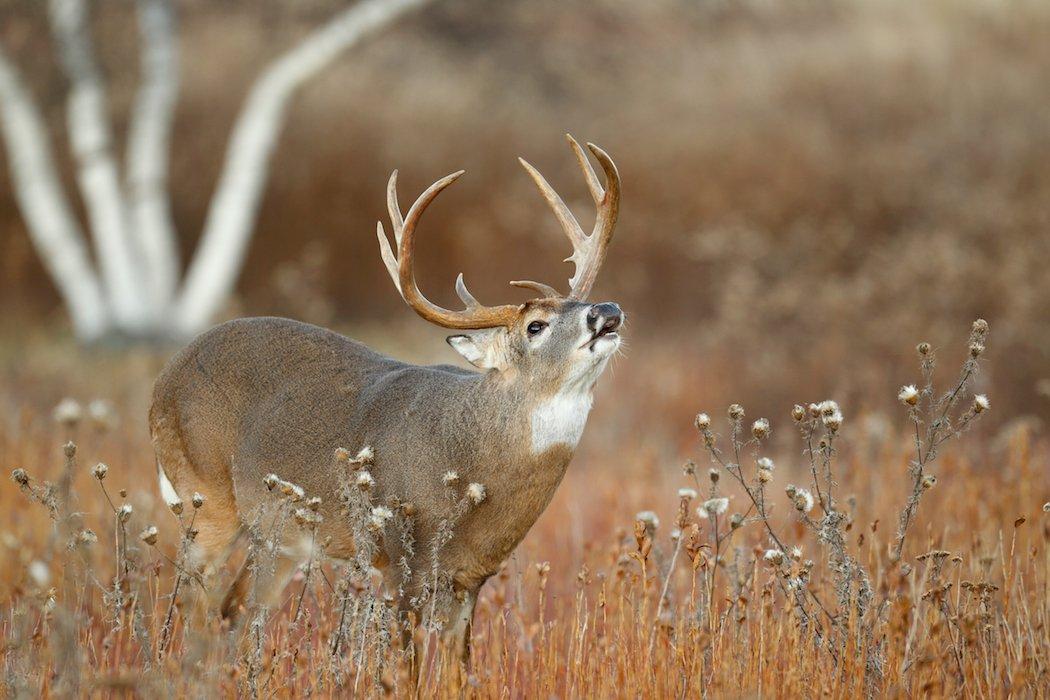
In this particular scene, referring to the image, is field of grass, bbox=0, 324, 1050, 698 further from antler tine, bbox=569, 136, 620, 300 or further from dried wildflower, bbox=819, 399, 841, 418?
antler tine, bbox=569, 136, 620, 300

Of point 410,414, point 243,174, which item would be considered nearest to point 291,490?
point 410,414

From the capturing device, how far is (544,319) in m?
4.63

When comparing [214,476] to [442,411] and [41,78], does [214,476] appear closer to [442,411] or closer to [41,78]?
[442,411]

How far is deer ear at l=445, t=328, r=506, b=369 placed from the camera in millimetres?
4734

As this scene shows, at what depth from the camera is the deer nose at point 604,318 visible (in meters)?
4.41

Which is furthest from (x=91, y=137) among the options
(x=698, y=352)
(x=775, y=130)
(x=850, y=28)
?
(x=850, y=28)

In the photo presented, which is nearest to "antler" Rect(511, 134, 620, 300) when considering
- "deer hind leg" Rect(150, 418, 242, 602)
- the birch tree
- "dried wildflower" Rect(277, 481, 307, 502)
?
"dried wildflower" Rect(277, 481, 307, 502)

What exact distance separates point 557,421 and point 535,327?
12.7 inches

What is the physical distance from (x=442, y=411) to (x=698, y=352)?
7634 millimetres

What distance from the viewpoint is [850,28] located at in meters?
21.6

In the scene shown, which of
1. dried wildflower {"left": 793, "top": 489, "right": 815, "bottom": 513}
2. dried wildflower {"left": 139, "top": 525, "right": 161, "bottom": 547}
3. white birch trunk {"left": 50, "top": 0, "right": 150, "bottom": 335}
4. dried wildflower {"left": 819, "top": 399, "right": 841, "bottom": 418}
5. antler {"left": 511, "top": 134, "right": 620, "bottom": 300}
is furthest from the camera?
white birch trunk {"left": 50, "top": 0, "right": 150, "bottom": 335}

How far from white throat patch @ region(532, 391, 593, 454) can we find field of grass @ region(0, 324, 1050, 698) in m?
0.40

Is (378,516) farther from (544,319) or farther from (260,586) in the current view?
(260,586)

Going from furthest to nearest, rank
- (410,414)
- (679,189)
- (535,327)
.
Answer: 1. (679,189)
2. (410,414)
3. (535,327)
